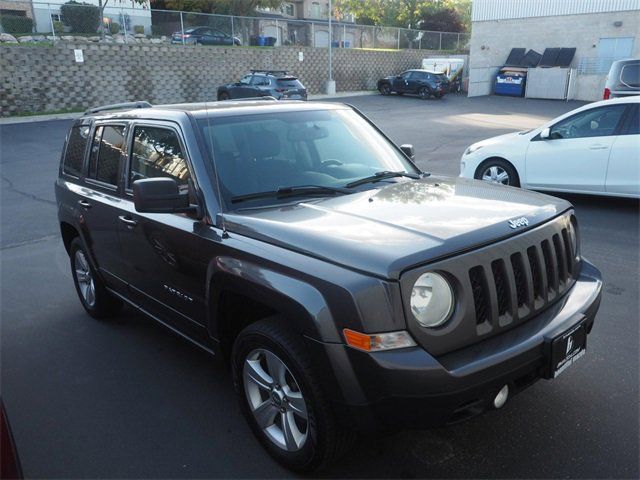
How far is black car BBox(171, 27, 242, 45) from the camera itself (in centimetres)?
3056

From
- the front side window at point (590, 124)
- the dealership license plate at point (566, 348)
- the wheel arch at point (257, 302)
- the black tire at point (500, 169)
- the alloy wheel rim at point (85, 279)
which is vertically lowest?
the alloy wheel rim at point (85, 279)

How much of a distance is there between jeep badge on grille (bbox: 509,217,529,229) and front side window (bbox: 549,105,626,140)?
5871mm

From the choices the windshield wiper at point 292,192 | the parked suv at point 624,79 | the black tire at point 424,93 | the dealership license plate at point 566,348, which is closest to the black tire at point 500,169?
the windshield wiper at point 292,192

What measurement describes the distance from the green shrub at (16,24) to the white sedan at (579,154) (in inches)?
959

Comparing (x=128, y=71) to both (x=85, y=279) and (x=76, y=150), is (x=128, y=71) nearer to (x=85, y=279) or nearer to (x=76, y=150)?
(x=76, y=150)

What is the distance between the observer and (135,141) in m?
3.99

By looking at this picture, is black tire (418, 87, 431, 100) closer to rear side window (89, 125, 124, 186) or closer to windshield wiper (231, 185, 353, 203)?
rear side window (89, 125, 124, 186)

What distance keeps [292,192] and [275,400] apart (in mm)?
1221

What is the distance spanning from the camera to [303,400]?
2686mm

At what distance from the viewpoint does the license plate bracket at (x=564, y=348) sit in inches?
104

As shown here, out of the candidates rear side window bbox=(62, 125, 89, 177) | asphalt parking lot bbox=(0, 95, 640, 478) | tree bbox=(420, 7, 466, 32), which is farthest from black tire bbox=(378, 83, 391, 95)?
rear side window bbox=(62, 125, 89, 177)

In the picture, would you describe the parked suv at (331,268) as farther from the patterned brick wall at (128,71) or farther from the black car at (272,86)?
the patterned brick wall at (128,71)

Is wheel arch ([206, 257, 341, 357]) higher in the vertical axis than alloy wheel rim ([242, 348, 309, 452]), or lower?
higher

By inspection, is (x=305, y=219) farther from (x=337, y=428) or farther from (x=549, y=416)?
(x=549, y=416)
